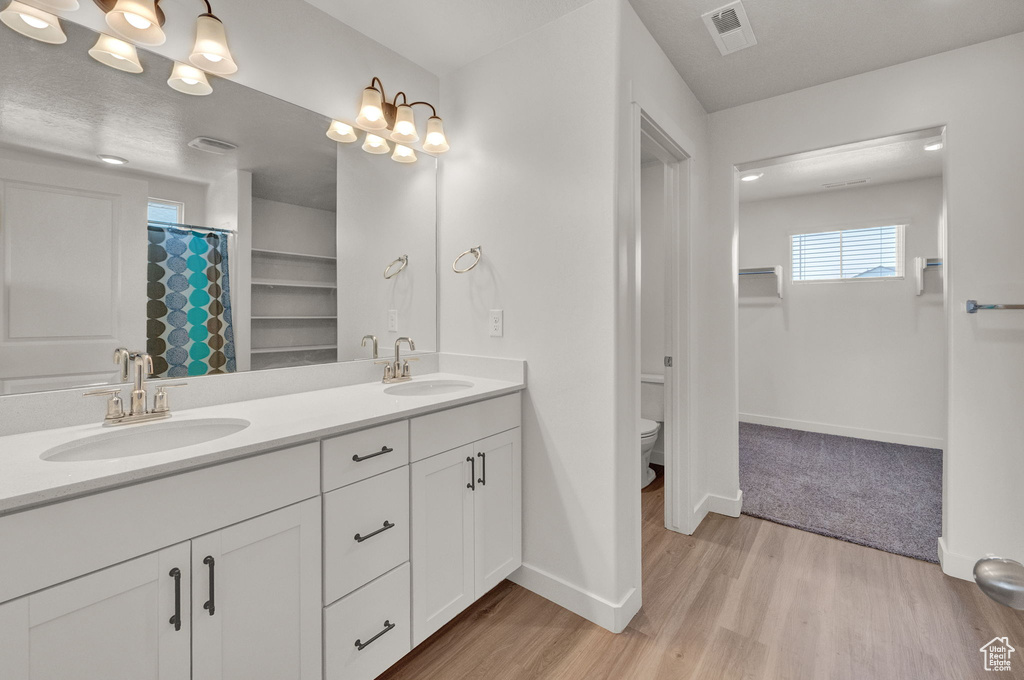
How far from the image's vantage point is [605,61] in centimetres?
175

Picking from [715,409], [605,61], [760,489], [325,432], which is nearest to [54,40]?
[325,432]

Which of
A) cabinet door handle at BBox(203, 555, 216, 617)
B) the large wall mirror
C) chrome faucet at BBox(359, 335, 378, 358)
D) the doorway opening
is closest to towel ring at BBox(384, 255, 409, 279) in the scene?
the large wall mirror

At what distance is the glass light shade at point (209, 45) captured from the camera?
147cm

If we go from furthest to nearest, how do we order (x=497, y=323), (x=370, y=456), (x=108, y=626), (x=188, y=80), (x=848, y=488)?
(x=848, y=488)
(x=497, y=323)
(x=188, y=80)
(x=370, y=456)
(x=108, y=626)

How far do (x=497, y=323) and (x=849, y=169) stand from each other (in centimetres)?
345

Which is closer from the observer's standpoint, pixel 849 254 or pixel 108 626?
pixel 108 626

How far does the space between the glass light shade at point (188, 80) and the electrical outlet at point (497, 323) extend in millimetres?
1338

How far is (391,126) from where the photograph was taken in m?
2.09

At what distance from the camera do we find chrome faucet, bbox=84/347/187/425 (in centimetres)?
130

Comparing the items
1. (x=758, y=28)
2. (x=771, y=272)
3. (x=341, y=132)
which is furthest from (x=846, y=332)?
(x=341, y=132)

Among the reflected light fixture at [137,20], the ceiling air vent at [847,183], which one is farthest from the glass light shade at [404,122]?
the ceiling air vent at [847,183]

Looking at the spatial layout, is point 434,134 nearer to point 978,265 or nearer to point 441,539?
point 441,539

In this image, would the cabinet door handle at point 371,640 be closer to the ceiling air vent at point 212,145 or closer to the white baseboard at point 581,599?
the white baseboard at point 581,599

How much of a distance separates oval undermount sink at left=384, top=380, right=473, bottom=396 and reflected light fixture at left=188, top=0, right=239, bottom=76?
1.31 m
